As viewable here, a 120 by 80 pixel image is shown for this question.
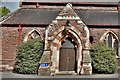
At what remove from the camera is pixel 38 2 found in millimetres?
25062

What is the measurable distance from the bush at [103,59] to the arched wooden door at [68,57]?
5.01ft

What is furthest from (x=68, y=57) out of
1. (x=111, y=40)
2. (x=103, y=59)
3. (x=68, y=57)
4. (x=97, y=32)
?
(x=111, y=40)

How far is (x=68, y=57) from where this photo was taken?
805 inches

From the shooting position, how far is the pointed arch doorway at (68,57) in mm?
20312

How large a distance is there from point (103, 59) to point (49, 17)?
665 cm

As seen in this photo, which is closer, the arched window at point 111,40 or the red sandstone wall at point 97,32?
the red sandstone wall at point 97,32

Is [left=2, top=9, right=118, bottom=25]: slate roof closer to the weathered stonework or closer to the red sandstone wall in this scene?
the red sandstone wall

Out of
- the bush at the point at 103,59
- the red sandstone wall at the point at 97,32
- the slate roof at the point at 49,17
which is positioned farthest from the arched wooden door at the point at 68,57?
the slate roof at the point at 49,17

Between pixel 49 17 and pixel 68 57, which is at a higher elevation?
pixel 49 17

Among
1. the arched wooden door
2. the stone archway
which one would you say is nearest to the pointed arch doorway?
the arched wooden door

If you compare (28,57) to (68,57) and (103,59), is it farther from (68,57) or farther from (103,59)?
(103,59)

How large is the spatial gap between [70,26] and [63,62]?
2933mm

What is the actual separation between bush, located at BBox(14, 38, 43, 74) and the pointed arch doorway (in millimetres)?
1761

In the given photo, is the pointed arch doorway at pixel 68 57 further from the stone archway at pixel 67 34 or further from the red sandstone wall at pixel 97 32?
the red sandstone wall at pixel 97 32
